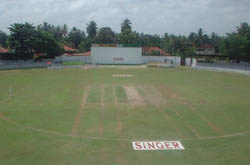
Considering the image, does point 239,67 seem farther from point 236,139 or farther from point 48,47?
point 48,47

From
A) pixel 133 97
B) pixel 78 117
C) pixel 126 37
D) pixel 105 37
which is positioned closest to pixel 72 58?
pixel 126 37

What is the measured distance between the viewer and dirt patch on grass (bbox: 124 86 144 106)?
19.8 metres

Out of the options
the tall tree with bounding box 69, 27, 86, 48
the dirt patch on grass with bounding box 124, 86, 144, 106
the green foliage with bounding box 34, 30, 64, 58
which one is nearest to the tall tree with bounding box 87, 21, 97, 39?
the tall tree with bounding box 69, 27, 86, 48

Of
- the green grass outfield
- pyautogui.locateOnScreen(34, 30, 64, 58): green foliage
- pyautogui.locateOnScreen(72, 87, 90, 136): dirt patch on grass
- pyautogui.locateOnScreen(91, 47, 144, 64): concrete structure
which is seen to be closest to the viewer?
the green grass outfield

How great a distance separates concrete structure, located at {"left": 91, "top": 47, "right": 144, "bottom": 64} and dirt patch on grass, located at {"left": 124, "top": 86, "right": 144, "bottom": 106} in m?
35.0

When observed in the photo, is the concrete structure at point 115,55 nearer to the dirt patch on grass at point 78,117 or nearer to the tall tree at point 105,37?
the tall tree at point 105,37

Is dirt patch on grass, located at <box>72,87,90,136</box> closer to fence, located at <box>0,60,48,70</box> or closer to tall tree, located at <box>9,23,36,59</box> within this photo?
fence, located at <box>0,60,48,70</box>

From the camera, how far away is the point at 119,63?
60750 mm

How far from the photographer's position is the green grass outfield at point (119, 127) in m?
9.94

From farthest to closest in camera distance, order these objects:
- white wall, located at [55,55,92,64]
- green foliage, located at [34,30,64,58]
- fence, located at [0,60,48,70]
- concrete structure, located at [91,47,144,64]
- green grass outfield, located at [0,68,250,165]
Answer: white wall, located at [55,55,92,64] < concrete structure, located at [91,47,144,64] < green foliage, located at [34,30,64,58] < fence, located at [0,60,48,70] < green grass outfield, located at [0,68,250,165]

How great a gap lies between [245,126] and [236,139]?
8.40 ft

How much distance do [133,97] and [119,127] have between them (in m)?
8.24

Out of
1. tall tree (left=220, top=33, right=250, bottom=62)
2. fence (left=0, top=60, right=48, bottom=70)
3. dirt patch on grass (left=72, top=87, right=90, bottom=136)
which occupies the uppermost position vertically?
tall tree (left=220, top=33, right=250, bottom=62)

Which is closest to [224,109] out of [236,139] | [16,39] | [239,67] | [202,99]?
[202,99]
